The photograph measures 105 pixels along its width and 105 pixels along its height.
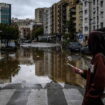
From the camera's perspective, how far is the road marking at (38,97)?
10.1m

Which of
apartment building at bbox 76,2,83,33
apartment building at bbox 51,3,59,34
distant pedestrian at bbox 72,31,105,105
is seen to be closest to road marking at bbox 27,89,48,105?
distant pedestrian at bbox 72,31,105,105

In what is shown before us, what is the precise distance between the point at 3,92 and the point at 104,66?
8.12 metres

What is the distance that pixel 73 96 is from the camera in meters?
11.0

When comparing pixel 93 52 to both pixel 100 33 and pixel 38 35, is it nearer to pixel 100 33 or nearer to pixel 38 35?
pixel 100 33

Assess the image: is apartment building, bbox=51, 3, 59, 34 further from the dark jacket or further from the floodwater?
the dark jacket

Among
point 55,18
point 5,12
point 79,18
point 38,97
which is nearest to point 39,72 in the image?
point 38,97

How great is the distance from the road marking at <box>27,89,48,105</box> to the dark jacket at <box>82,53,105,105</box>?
5.54 m

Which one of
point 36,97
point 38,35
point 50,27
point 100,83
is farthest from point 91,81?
point 38,35

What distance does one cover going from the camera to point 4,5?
17838 centimetres

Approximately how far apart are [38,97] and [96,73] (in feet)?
22.1

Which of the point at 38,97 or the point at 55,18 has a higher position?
the point at 55,18

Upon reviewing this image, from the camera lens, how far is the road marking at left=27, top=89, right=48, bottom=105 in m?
10.1

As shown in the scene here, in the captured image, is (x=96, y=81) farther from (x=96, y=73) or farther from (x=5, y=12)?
(x=5, y=12)

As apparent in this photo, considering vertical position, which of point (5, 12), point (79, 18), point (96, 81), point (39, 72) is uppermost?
point (5, 12)
